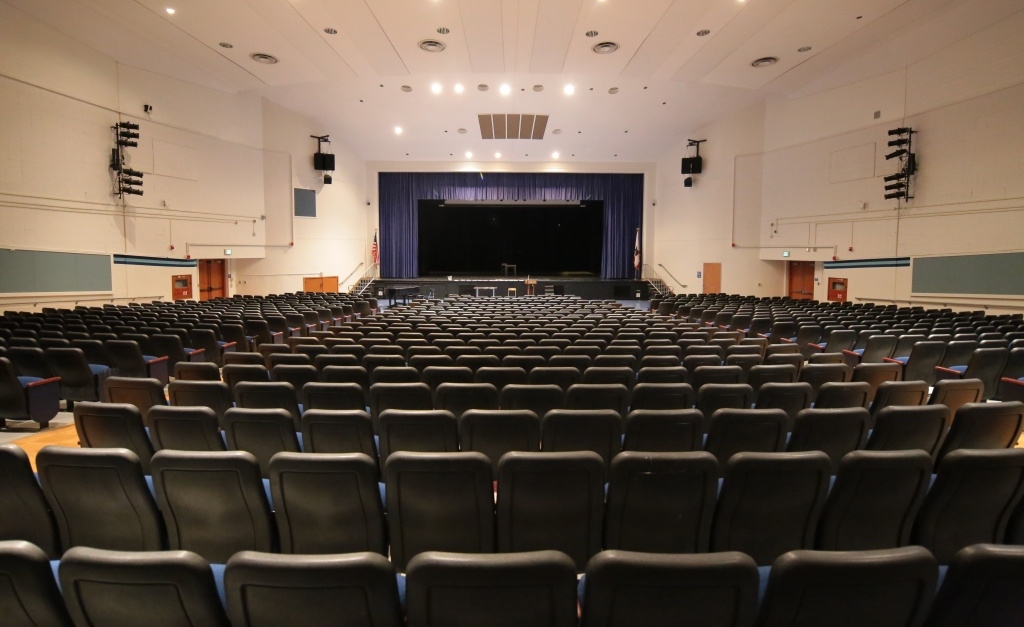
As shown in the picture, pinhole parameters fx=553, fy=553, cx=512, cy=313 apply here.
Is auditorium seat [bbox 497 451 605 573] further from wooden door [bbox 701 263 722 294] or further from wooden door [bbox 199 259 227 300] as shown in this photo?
wooden door [bbox 701 263 722 294]

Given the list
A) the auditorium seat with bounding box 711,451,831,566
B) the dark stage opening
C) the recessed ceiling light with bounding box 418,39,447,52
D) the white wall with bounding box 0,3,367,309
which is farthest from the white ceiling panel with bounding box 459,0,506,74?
the dark stage opening

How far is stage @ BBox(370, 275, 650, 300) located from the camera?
2464cm

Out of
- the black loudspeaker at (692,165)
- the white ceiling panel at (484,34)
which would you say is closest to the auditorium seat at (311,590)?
the white ceiling panel at (484,34)

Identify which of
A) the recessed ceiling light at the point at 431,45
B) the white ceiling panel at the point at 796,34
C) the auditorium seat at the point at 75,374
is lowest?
the auditorium seat at the point at 75,374

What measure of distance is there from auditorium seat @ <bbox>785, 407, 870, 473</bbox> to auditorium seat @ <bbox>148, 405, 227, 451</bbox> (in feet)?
10.9

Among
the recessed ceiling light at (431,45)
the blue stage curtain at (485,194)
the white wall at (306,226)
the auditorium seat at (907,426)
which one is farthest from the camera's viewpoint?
the blue stage curtain at (485,194)

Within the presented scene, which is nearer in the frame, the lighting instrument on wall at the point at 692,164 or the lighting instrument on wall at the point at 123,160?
the lighting instrument on wall at the point at 123,160

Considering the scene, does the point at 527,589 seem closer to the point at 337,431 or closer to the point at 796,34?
the point at 337,431

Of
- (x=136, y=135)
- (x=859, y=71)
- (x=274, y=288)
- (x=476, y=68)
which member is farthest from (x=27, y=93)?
(x=859, y=71)

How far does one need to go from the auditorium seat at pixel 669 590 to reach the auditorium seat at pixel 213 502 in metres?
1.57

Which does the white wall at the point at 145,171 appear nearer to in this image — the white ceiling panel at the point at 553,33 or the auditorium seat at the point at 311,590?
the white ceiling panel at the point at 553,33

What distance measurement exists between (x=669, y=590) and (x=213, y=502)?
6.50ft

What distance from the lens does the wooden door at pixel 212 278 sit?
18.1 m

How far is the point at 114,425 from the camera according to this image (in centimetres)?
324
